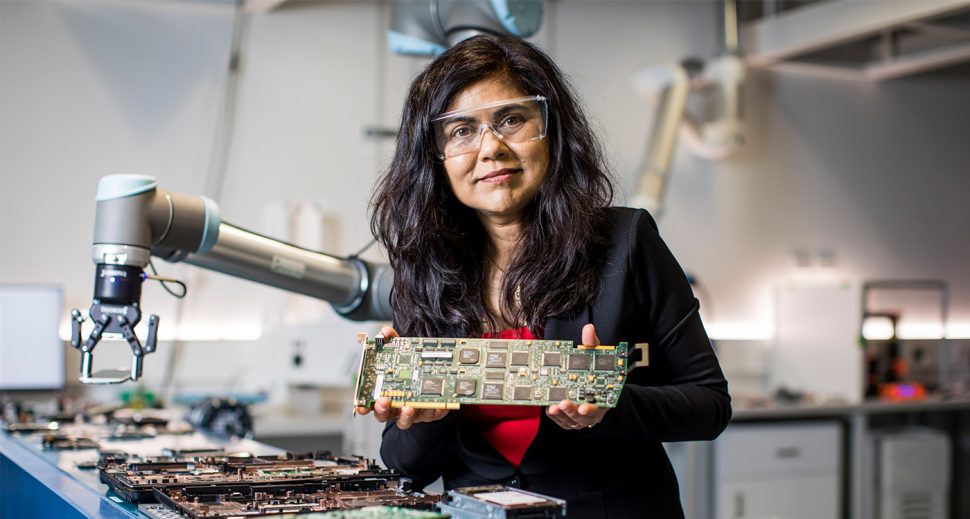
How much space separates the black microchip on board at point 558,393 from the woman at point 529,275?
0.19 m


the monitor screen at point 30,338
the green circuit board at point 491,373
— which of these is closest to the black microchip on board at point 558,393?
the green circuit board at point 491,373

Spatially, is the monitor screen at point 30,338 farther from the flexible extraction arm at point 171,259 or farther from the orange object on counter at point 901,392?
the orange object on counter at point 901,392

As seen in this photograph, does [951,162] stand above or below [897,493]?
above

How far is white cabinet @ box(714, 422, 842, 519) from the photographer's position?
4543mm

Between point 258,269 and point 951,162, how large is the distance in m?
5.38

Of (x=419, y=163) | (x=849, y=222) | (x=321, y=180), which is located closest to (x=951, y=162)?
(x=849, y=222)

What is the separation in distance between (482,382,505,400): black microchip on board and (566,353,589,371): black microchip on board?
0.29 feet

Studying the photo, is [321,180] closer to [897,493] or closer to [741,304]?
[741,304]

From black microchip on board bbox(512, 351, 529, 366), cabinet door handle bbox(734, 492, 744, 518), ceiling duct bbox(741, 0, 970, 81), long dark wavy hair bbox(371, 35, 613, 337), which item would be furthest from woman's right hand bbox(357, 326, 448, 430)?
ceiling duct bbox(741, 0, 970, 81)

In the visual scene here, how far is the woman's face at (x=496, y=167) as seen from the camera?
1.56m

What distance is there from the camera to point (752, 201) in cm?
559

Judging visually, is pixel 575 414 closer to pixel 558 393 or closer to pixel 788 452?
pixel 558 393

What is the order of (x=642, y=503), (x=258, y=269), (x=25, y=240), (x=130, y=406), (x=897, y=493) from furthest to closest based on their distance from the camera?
1. (x=897, y=493)
2. (x=25, y=240)
3. (x=130, y=406)
4. (x=258, y=269)
5. (x=642, y=503)

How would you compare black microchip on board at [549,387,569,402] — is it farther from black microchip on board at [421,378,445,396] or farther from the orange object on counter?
the orange object on counter
